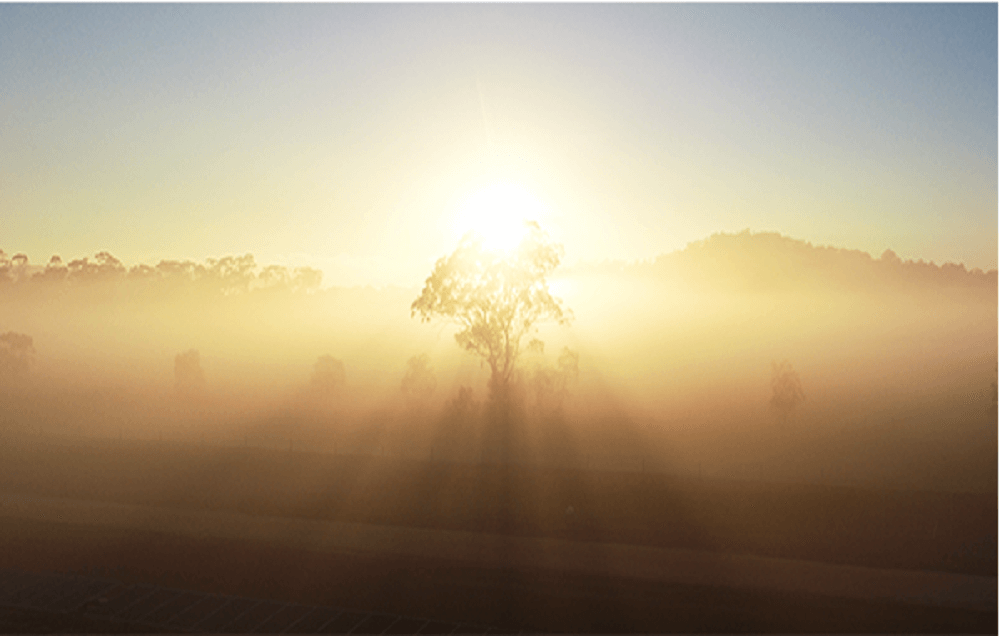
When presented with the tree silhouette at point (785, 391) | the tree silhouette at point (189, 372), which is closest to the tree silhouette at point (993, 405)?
the tree silhouette at point (785, 391)

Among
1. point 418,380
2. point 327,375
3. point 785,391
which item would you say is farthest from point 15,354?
point 785,391

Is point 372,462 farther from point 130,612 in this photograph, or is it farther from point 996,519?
point 996,519

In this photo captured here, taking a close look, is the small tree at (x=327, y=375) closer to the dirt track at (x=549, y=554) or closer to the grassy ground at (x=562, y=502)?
the grassy ground at (x=562, y=502)

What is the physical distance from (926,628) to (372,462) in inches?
1002

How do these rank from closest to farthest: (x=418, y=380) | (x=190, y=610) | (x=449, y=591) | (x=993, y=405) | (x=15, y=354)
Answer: (x=190, y=610) → (x=449, y=591) → (x=993, y=405) → (x=418, y=380) → (x=15, y=354)

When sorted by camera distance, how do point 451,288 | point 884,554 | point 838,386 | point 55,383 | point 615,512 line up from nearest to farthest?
1. point 884,554
2. point 615,512
3. point 451,288
4. point 838,386
5. point 55,383

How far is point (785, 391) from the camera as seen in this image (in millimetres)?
52625

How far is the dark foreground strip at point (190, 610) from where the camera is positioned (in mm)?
21141

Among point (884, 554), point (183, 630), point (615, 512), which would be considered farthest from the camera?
point (615, 512)

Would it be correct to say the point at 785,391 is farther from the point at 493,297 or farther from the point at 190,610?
the point at 190,610

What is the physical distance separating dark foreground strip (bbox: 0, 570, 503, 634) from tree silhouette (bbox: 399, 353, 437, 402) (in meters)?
33.1

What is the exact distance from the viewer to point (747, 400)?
5988 cm

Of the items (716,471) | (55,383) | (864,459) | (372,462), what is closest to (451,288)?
(372,462)

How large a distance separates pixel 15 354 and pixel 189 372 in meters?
24.5
